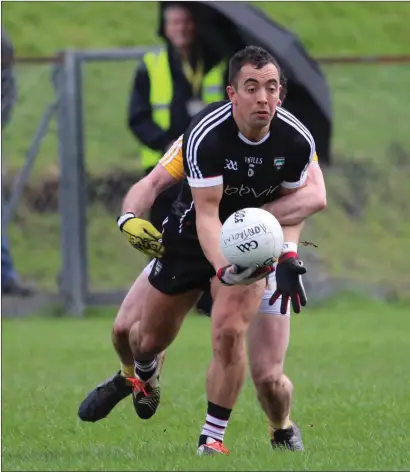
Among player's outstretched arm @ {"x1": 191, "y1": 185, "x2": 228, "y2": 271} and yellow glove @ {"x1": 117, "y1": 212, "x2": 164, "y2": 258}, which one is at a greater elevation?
player's outstretched arm @ {"x1": 191, "y1": 185, "x2": 228, "y2": 271}

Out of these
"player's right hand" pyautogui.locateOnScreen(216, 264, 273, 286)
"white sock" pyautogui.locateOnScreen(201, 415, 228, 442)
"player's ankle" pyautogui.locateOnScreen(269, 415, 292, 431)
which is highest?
A: "player's right hand" pyautogui.locateOnScreen(216, 264, 273, 286)

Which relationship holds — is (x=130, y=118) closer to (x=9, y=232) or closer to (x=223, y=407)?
(x=9, y=232)

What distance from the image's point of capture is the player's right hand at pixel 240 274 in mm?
7344

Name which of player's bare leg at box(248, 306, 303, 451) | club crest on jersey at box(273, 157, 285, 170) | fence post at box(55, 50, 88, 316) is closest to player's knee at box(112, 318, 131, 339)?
player's bare leg at box(248, 306, 303, 451)

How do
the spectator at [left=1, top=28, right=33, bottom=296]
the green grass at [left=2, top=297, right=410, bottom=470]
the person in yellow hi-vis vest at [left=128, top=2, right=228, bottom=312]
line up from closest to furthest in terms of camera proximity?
the green grass at [left=2, top=297, right=410, bottom=470]
the person in yellow hi-vis vest at [left=128, top=2, right=228, bottom=312]
the spectator at [left=1, top=28, right=33, bottom=296]

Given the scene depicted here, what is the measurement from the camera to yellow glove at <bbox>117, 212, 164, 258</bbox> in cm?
800

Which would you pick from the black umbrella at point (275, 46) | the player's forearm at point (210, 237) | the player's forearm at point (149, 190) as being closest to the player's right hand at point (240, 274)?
the player's forearm at point (210, 237)

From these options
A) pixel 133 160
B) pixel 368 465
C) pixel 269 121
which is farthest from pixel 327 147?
pixel 368 465

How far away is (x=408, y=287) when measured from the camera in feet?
61.5

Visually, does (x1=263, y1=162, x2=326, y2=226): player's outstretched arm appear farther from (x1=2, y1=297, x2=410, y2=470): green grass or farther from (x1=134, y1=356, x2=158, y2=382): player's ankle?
(x1=134, y1=356, x2=158, y2=382): player's ankle

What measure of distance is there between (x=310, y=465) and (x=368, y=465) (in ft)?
0.91

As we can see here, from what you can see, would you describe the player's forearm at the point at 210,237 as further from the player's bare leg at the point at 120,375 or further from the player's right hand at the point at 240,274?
the player's bare leg at the point at 120,375

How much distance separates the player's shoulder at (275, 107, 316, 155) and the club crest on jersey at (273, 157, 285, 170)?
0.37ft

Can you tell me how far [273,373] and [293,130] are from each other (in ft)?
4.43
